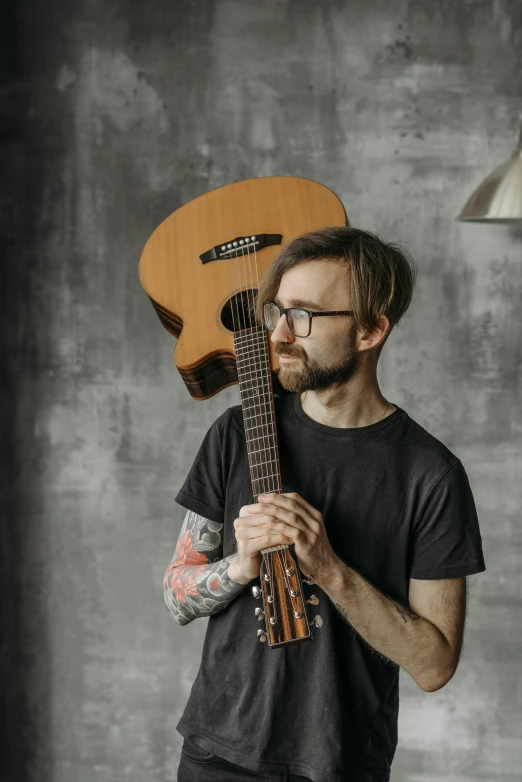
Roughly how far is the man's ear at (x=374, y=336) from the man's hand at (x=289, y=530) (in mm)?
313

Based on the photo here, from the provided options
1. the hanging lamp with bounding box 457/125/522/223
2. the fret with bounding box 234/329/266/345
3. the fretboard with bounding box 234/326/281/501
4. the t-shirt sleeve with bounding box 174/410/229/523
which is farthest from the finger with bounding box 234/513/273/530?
the hanging lamp with bounding box 457/125/522/223

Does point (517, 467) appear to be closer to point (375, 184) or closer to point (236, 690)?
point (375, 184)

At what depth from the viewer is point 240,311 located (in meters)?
1.58

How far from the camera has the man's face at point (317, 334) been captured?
4.75ft

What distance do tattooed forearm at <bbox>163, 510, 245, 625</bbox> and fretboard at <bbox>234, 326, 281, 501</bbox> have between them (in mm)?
155

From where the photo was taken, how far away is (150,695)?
3.13 metres

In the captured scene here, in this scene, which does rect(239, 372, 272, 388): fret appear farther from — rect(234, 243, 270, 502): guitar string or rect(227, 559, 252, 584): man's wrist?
rect(227, 559, 252, 584): man's wrist

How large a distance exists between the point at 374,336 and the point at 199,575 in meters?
0.52

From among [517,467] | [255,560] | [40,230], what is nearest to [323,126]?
[40,230]

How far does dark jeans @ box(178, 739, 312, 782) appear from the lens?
144cm

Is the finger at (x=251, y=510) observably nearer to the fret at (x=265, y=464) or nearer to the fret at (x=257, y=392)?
the fret at (x=265, y=464)

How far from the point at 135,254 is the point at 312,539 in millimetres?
1954

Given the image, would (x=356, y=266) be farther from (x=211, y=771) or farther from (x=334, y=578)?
(x=211, y=771)

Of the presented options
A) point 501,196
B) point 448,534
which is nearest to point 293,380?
point 448,534
